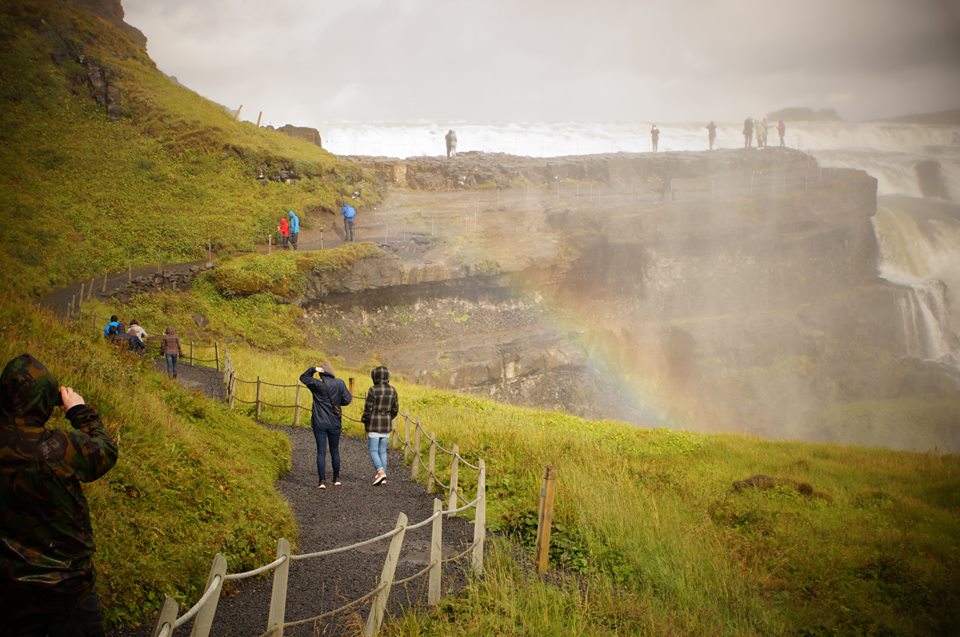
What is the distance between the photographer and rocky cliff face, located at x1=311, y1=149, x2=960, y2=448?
31734 mm

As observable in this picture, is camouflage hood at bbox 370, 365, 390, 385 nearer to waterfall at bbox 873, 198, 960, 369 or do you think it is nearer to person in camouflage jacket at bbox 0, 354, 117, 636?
person in camouflage jacket at bbox 0, 354, 117, 636

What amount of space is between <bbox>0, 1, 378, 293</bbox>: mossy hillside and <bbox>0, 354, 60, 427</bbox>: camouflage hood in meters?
23.3

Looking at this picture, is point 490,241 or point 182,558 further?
point 490,241

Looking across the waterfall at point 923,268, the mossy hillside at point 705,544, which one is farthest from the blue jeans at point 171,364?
the waterfall at point 923,268

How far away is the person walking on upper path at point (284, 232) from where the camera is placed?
31359 millimetres

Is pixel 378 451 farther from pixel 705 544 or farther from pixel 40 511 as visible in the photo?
pixel 40 511

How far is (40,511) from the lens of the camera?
3.74 meters

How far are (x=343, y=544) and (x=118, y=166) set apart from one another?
3221cm

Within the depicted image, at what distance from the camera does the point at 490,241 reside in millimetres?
36062

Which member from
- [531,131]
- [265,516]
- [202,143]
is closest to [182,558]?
[265,516]

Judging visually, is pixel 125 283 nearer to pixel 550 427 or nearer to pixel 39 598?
pixel 550 427

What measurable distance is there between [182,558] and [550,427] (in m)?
13.3

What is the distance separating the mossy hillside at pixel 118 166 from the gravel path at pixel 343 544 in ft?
57.4

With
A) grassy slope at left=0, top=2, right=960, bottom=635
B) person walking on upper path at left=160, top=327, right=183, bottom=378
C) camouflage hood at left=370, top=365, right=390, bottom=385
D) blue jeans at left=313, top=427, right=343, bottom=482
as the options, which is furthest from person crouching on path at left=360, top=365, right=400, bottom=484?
person walking on upper path at left=160, top=327, right=183, bottom=378
